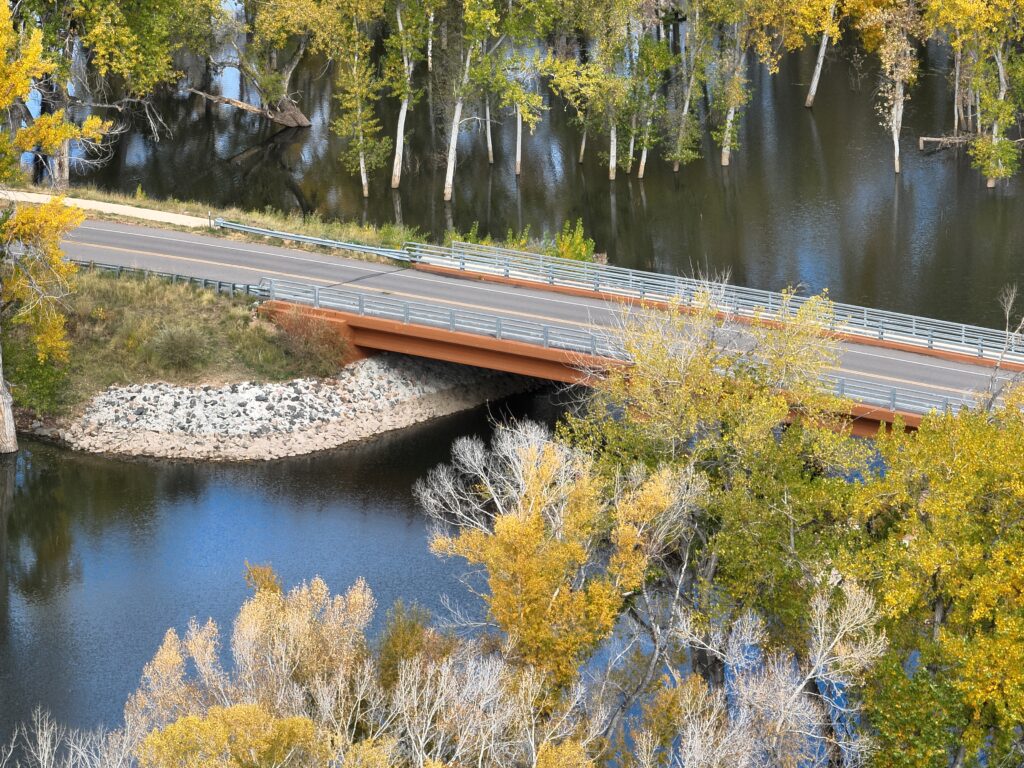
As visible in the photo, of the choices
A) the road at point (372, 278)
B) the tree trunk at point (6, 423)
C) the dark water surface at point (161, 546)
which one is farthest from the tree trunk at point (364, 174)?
the tree trunk at point (6, 423)

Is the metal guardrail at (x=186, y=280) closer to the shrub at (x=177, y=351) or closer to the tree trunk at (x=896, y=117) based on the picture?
the shrub at (x=177, y=351)

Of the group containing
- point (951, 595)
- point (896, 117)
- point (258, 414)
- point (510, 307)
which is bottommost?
point (258, 414)

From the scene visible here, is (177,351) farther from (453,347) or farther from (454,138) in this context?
(454,138)

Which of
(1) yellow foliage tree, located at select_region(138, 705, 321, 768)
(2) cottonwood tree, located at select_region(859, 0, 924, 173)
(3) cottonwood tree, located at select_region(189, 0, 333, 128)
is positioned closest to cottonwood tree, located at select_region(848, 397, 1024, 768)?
(1) yellow foliage tree, located at select_region(138, 705, 321, 768)

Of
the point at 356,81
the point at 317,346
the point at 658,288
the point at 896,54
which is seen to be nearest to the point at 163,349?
the point at 317,346

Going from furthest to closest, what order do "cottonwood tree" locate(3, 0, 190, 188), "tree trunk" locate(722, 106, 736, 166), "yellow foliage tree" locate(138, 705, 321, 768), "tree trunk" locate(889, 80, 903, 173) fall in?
"tree trunk" locate(722, 106, 736, 166) → "tree trunk" locate(889, 80, 903, 173) → "cottonwood tree" locate(3, 0, 190, 188) → "yellow foliage tree" locate(138, 705, 321, 768)

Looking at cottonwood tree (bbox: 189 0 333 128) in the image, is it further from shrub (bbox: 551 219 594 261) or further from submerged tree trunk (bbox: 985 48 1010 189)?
submerged tree trunk (bbox: 985 48 1010 189)

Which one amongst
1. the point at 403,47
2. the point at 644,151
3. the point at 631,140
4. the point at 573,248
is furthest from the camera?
the point at 644,151
